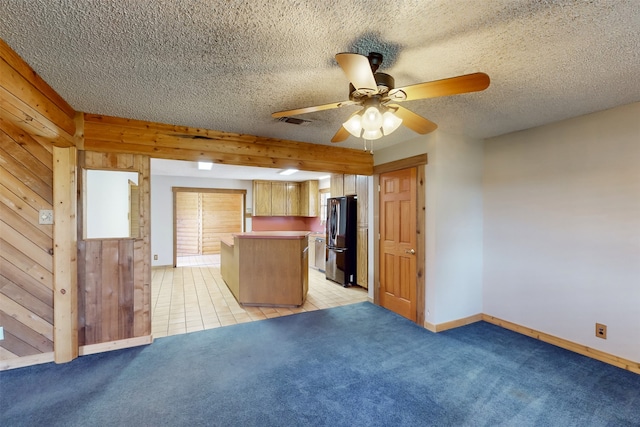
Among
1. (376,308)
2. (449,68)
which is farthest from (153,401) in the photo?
(449,68)

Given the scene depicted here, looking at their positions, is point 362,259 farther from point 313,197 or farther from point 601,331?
point 601,331

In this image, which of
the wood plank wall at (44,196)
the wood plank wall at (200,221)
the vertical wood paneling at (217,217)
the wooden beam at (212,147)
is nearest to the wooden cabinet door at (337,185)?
the wooden beam at (212,147)

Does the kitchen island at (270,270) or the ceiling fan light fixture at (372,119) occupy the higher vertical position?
the ceiling fan light fixture at (372,119)

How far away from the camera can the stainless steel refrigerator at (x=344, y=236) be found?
491cm

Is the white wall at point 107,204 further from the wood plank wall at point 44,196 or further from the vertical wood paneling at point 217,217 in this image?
the vertical wood paneling at point 217,217

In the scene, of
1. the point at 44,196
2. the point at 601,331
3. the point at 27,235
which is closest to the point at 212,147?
the point at 44,196

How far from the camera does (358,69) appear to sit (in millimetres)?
1283

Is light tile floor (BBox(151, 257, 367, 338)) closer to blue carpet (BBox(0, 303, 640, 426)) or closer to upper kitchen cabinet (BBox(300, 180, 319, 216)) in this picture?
blue carpet (BBox(0, 303, 640, 426))

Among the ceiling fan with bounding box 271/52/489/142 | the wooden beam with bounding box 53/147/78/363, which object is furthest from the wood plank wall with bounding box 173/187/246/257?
the ceiling fan with bounding box 271/52/489/142

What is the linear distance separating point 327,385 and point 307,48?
7.80 feet

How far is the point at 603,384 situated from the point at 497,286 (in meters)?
1.30

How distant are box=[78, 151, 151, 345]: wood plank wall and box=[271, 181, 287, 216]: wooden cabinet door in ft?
15.1

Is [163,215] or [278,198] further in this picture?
[278,198]

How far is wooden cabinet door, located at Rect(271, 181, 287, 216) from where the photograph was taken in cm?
742
